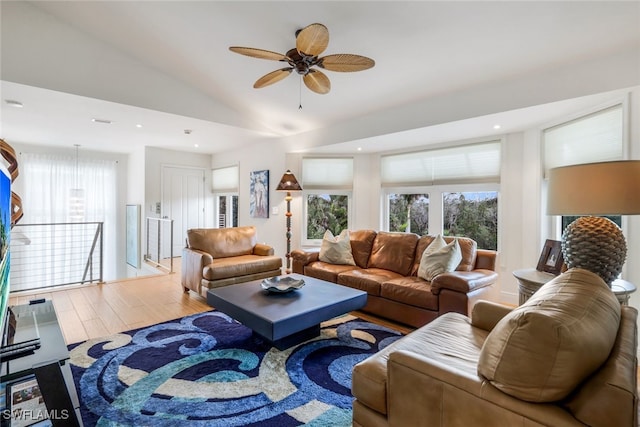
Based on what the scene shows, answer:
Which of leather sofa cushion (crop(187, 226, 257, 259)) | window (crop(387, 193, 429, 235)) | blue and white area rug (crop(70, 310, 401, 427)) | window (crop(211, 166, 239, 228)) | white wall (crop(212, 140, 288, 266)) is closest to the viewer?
blue and white area rug (crop(70, 310, 401, 427))

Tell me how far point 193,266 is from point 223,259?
415mm

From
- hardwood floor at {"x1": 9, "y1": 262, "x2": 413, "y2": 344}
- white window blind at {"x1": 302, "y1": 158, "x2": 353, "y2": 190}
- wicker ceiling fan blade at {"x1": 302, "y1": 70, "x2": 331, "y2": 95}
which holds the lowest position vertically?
hardwood floor at {"x1": 9, "y1": 262, "x2": 413, "y2": 344}

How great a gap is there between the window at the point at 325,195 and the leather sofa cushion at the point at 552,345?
4.21 metres

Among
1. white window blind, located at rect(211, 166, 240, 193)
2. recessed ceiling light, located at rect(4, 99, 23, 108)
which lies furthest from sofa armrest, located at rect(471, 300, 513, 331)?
white window blind, located at rect(211, 166, 240, 193)

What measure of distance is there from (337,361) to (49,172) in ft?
22.1

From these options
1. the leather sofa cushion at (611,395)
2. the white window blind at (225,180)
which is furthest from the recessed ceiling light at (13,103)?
the leather sofa cushion at (611,395)

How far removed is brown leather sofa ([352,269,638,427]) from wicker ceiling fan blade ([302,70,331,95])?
7.46ft

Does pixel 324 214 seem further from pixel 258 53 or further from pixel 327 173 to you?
pixel 258 53

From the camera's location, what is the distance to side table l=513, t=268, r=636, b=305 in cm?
194

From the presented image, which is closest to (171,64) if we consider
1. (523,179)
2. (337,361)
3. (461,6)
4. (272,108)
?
(272,108)

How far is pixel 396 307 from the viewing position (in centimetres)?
304

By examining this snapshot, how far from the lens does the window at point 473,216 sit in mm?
4059

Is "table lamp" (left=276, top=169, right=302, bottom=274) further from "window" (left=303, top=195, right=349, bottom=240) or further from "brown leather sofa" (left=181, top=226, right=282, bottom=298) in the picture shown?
"brown leather sofa" (left=181, top=226, right=282, bottom=298)

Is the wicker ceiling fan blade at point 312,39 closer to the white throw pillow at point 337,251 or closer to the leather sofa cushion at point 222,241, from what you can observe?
the white throw pillow at point 337,251
